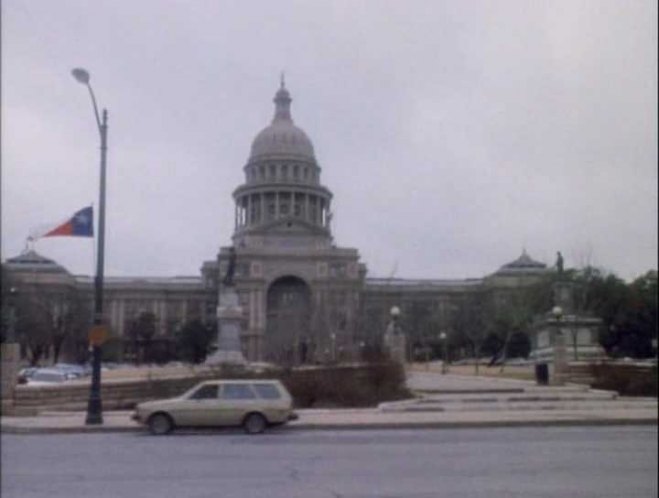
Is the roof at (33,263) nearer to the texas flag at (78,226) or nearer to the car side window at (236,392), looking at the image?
the texas flag at (78,226)

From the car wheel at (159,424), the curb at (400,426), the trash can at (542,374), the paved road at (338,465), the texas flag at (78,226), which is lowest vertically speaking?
the paved road at (338,465)

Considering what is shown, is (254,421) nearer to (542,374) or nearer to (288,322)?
(542,374)

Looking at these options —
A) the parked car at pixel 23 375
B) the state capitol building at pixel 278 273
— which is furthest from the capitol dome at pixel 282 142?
the parked car at pixel 23 375

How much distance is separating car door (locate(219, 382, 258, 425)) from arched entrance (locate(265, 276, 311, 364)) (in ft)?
80.7

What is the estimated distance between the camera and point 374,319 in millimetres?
96438

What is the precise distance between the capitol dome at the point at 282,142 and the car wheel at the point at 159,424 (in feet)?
360

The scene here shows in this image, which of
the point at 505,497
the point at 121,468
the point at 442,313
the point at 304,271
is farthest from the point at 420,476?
the point at 304,271

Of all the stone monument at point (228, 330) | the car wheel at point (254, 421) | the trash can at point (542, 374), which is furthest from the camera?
the stone monument at point (228, 330)

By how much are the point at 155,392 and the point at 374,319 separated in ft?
208

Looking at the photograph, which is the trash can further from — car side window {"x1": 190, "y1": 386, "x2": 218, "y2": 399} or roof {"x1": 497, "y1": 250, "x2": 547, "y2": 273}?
roof {"x1": 497, "y1": 250, "x2": 547, "y2": 273}

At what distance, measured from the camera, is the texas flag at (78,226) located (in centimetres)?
2391

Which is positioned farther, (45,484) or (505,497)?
(45,484)

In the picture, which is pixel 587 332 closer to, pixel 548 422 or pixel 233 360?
pixel 233 360

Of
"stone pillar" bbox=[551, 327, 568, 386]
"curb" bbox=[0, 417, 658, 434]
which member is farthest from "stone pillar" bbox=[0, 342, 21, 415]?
"stone pillar" bbox=[551, 327, 568, 386]
